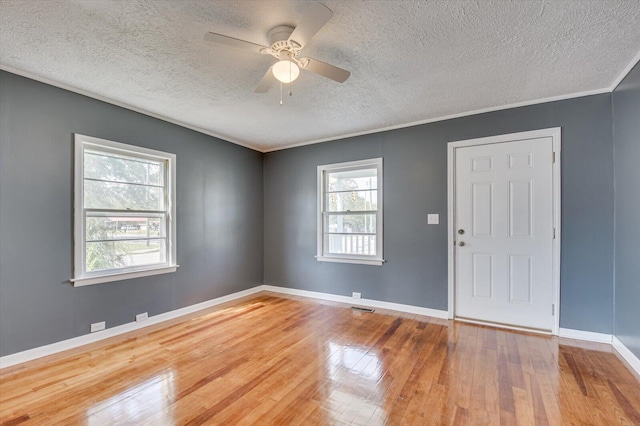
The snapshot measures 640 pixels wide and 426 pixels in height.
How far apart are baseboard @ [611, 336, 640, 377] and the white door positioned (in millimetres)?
476

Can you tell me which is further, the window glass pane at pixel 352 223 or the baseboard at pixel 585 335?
the window glass pane at pixel 352 223

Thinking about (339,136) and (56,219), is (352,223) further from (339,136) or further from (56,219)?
(56,219)

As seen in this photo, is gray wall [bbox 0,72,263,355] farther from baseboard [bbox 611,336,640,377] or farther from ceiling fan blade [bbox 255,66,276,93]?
baseboard [bbox 611,336,640,377]

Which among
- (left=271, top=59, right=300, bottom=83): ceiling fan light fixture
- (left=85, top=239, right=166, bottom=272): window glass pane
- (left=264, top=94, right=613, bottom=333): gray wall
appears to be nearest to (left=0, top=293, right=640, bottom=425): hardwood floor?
(left=264, top=94, right=613, bottom=333): gray wall

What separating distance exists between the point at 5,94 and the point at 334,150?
3.52 meters

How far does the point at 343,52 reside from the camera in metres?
2.21

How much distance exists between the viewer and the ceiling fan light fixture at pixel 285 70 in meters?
1.99

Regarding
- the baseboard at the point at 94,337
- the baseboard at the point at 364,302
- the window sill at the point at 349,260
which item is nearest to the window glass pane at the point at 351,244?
the window sill at the point at 349,260

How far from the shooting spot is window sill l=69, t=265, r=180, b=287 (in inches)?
112

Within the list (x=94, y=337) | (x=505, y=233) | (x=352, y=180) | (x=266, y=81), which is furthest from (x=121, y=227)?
(x=505, y=233)

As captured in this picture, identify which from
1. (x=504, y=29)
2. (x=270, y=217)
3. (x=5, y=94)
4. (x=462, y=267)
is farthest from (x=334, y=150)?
(x=5, y=94)

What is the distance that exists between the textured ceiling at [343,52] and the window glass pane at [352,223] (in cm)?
153

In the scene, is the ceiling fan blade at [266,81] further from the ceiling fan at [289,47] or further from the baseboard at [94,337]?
the baseboard at [94,337]

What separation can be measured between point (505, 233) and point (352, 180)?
6.90 ft
